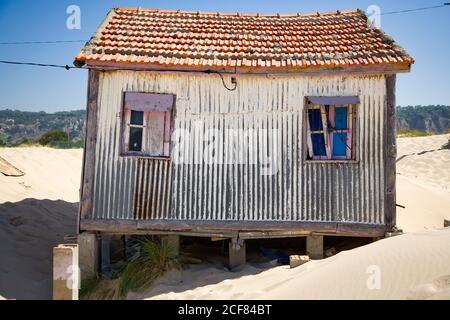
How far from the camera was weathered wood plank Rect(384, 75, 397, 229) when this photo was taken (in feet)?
29.1

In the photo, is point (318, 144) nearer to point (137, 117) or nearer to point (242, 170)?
point (242, 170)

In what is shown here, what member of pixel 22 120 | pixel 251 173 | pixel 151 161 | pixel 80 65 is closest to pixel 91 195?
pixel 151 161

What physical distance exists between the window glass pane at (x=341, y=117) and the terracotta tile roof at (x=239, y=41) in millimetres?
935

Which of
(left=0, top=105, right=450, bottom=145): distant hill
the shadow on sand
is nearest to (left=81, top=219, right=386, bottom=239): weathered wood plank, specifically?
the shadow on sand

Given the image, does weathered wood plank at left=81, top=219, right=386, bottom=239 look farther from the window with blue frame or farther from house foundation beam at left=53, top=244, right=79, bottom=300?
house foundation beam at left=53, top=244, right=79, bottom=300

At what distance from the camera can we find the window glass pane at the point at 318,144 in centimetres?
924

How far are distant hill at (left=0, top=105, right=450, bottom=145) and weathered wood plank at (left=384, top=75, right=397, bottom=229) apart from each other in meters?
46.8

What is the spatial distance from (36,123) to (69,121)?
5.12 meters

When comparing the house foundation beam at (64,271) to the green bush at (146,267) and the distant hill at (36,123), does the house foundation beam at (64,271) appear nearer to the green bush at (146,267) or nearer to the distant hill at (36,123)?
the green bush at (146,267)

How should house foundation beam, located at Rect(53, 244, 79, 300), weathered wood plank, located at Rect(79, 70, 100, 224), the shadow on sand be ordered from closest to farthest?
house foundation beam, located at Rect(53, 244, 79, 300)
the shadow on sand
weathered wood plank, located at Rect(79, 70, 100, 224)

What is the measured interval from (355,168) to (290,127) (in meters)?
1.53

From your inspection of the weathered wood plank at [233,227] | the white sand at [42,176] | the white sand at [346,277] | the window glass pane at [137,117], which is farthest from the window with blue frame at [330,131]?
the white sand at [42,176]

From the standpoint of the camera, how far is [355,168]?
9.05 metres
